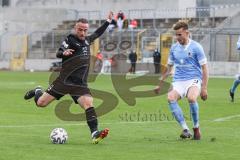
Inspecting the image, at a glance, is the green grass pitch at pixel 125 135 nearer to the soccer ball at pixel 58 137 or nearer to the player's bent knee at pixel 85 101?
the soccer ball at pixel 58 137

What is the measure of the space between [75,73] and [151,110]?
847cm

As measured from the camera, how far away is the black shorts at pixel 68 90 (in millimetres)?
13320

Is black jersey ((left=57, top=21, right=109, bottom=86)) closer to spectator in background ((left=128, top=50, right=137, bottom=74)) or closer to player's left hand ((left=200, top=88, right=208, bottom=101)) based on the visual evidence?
player's left hand ((left=200, top=88, right=208, bottom=101))

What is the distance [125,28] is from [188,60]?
164 feet

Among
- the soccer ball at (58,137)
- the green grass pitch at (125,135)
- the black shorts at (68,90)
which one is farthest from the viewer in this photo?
the black shorts at (68,90)

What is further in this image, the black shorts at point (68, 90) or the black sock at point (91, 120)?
the black shorts at point (68, 90)

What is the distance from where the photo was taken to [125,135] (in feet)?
47.3

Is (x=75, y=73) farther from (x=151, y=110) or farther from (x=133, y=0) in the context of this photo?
(x=133, y=0)

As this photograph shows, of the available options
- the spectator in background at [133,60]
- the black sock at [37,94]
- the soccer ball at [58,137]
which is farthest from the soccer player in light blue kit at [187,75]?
the spectator in background at [133,60]

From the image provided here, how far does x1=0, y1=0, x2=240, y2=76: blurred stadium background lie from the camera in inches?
2191

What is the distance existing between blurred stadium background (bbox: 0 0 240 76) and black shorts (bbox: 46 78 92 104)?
131 feet

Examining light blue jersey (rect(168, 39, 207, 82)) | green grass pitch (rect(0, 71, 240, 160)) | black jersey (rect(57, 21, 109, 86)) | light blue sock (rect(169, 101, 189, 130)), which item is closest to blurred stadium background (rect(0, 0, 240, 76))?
green grass pitch (rect(0, 71, 240, 160))

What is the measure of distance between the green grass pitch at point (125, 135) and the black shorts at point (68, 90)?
0.87m

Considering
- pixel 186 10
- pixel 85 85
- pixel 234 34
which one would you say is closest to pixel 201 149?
pixel 85 85
